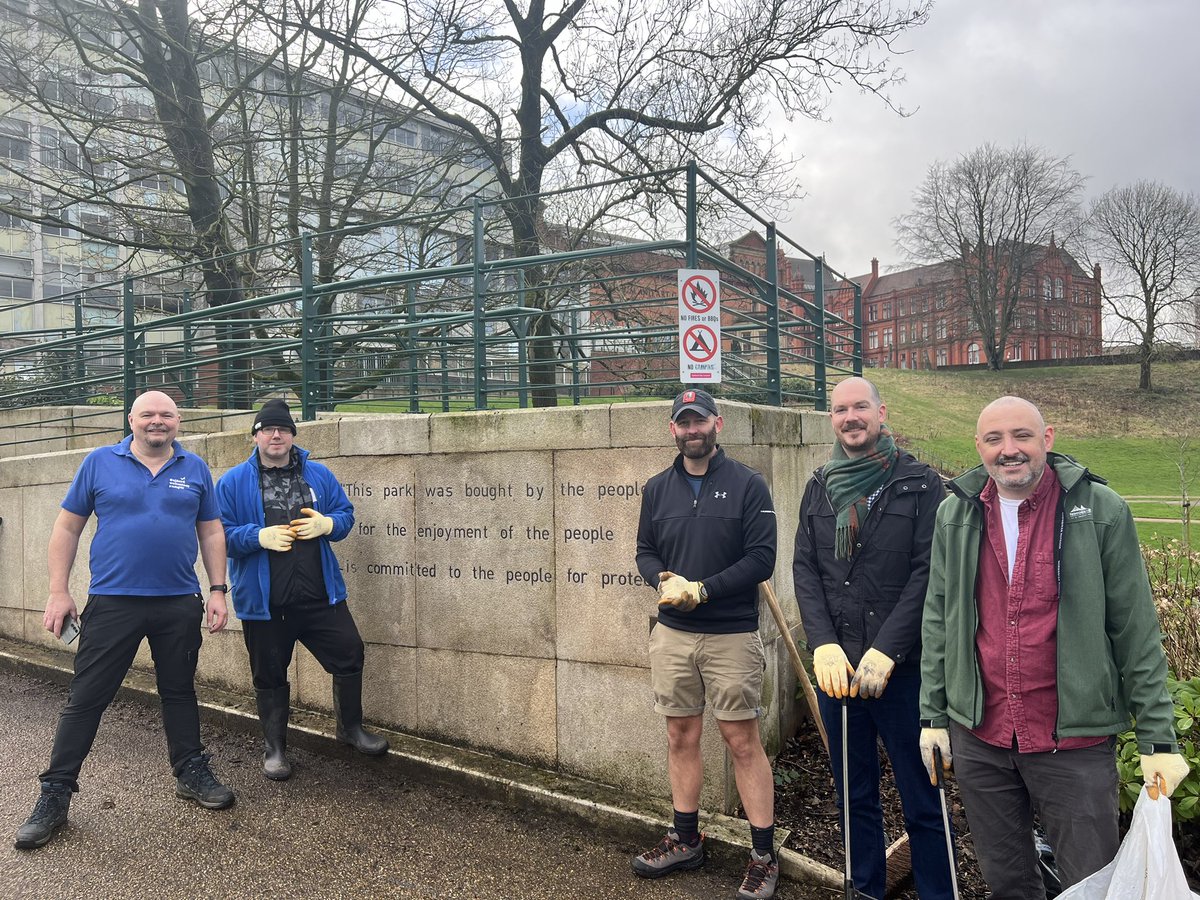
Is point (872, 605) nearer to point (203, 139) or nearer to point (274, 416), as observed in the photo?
point (274, 416)

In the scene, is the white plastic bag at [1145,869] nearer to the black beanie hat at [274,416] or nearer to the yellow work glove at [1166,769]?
the yellow work glove at [1166,769]

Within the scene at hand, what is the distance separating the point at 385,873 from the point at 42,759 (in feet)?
8.88

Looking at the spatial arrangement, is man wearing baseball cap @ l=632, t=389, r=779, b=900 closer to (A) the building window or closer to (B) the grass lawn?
(A) the building window

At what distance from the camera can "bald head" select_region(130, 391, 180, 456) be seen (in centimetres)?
411

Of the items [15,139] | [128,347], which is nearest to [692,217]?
[128,347]

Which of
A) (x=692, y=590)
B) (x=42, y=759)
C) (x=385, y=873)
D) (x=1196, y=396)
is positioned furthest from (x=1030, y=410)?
(x=1196, y=396)

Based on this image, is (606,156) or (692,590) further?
(606,156)

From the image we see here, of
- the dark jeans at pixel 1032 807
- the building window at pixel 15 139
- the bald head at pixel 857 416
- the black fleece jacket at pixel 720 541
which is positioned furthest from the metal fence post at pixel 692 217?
the building window at pixel 15 139

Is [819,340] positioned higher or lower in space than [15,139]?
lower

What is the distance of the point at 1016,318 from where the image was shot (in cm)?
4962

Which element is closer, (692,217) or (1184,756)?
(1184,756)

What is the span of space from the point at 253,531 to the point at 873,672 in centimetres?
327

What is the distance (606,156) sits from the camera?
12.5 metres

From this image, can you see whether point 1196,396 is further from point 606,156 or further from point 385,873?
point 385,873
